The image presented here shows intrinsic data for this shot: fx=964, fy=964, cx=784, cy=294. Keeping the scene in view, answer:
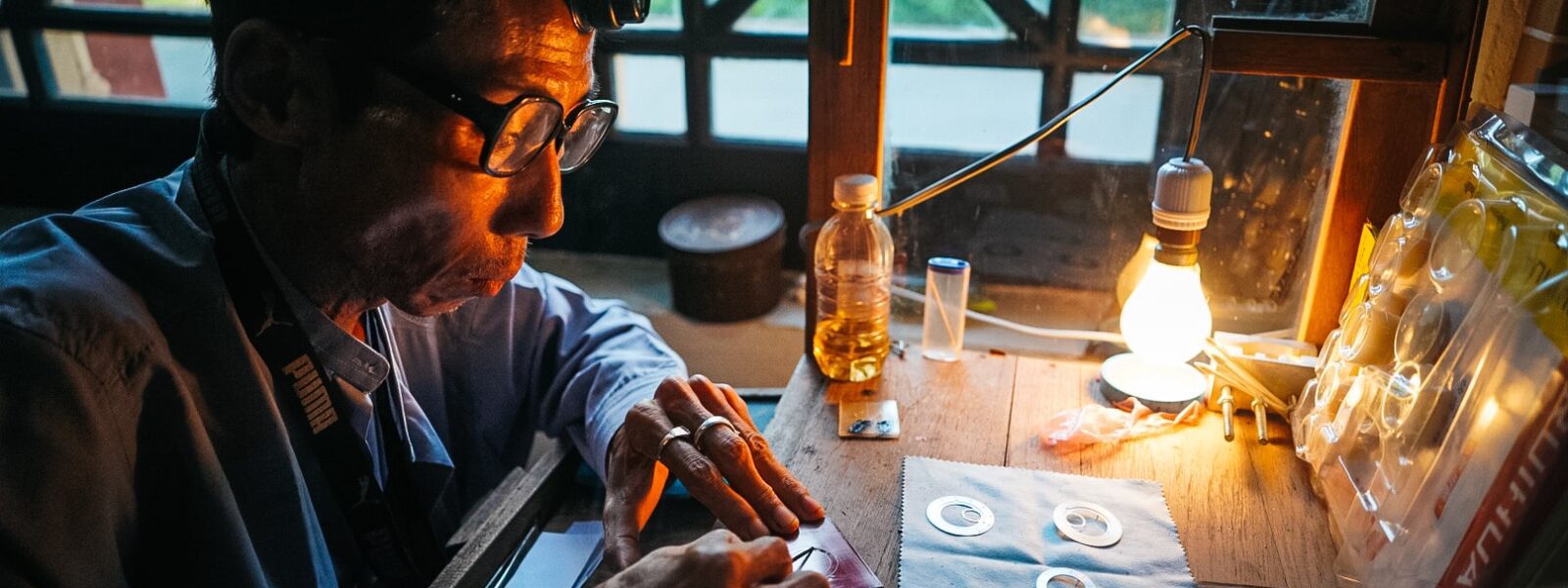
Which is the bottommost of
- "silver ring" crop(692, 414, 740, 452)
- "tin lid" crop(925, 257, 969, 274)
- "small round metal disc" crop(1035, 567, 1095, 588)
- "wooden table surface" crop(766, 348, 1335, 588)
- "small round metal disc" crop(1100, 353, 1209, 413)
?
"wooden table surface" crop(766, 348, 1335, 588)

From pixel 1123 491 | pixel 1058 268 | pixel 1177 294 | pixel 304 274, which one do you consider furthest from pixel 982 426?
pixel 1058 268

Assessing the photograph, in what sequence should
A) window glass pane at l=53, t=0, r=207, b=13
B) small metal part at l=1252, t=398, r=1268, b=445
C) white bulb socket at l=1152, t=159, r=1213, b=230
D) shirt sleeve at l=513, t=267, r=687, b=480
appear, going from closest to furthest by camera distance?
white bulb socket at l=1152, t=159, r=1213, b=230
small metal part at l=1252, t=398, r=1268, b=445
shirt sleeve at l=513, t=267, r=687, b=480
window glass pane at l=53, t=0, r=207, b=13

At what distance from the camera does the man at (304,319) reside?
3.57ft

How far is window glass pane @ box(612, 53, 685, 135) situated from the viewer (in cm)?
485

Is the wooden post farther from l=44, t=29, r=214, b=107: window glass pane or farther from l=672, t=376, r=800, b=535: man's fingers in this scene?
l=44, t=29, r=214, b=107: window glass pane

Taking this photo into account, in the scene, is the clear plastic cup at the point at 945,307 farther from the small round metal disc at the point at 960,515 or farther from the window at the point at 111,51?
the window at the point at 111,51

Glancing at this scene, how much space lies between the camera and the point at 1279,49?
1.49 metres

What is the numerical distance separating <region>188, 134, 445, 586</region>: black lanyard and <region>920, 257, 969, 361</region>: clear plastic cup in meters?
0.94

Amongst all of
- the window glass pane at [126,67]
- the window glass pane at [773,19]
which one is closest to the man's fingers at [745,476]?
the window glass pane at [773,19]

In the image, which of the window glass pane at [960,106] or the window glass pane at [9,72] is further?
the window glass pane at [9,72]

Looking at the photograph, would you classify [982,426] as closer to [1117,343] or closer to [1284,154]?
[1117,343]

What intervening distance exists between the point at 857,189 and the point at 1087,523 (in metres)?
0.65

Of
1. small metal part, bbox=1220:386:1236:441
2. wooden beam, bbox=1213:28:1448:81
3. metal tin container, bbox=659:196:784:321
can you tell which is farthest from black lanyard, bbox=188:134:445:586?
metal tin container, bbox=659:196:784:321

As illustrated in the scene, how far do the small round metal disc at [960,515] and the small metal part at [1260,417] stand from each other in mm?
509
